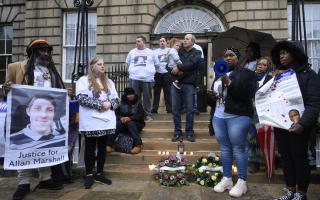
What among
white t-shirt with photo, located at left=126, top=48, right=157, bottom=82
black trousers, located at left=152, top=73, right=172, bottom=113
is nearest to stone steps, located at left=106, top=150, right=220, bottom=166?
white t-shirt with photo, located at left=126, top=48, right=157, bottom=82

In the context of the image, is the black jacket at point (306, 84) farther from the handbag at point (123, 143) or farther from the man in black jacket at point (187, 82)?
the handbag at point (123, 143)

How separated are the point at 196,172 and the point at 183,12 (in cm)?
931

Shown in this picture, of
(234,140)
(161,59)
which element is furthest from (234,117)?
(161,59)

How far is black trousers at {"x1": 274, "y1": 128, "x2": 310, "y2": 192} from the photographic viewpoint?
4082 millimetres

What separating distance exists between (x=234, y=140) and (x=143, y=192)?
1442mm

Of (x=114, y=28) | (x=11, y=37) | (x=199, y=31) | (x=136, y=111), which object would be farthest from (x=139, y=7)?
(x=136, y=111)

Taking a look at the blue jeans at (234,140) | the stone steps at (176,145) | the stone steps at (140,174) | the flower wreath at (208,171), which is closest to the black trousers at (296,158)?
the blue jeans at (234,140)

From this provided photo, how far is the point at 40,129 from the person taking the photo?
4.91 m

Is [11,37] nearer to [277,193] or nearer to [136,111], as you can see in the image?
[136,111]

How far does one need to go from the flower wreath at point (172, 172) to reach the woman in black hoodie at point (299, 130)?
1.52 metres

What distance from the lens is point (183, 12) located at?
13.5 meters

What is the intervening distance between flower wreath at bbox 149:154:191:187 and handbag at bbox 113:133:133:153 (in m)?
1.04

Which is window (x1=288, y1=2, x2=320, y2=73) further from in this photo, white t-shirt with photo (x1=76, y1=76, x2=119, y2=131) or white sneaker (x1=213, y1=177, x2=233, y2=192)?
white t-shirt with photo (x1=76, y1=76, x2=119, y2=131)

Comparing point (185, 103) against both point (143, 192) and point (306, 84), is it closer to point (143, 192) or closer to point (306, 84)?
point (143, 192)
